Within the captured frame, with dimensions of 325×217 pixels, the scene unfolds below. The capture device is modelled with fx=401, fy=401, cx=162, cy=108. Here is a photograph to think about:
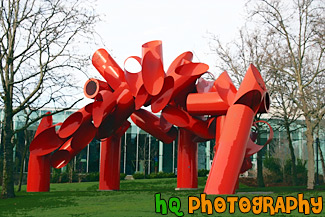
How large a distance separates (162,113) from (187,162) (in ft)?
7.03

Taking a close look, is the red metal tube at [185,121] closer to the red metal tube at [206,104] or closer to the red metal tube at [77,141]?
the red metal tube at [206,104]

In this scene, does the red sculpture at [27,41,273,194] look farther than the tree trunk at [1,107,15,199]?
No

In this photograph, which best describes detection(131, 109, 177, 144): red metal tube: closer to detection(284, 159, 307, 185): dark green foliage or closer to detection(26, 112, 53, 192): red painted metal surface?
detection(26, 112, 53, 192): red painted metal surface

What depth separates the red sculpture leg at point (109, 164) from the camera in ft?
47.1

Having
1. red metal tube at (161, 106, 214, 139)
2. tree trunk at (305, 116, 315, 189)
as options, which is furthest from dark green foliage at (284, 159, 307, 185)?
red metal tube at (161, 106, 214, 139)

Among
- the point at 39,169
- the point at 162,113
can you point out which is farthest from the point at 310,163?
the point at 39,169

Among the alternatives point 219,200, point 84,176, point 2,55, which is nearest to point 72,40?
point 2,55

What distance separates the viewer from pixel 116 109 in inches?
515

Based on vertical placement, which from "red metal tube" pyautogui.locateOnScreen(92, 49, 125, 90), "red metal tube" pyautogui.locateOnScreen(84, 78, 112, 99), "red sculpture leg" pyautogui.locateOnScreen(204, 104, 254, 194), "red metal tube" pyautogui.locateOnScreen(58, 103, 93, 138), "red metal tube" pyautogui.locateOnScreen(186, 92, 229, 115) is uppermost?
"red metal tube" pyautogui.locateOnScreen(92, 49, 125, 90)

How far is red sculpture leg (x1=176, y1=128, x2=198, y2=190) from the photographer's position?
14.0 metres

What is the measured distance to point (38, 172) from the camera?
1386cm

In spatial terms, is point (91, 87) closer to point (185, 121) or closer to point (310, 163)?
point (185, 121)

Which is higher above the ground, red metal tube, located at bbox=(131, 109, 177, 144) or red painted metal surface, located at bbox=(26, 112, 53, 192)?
red metal tube, located at bbox=(131, 109, 177, 144)

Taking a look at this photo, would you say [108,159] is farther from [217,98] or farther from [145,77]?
[217,98]
